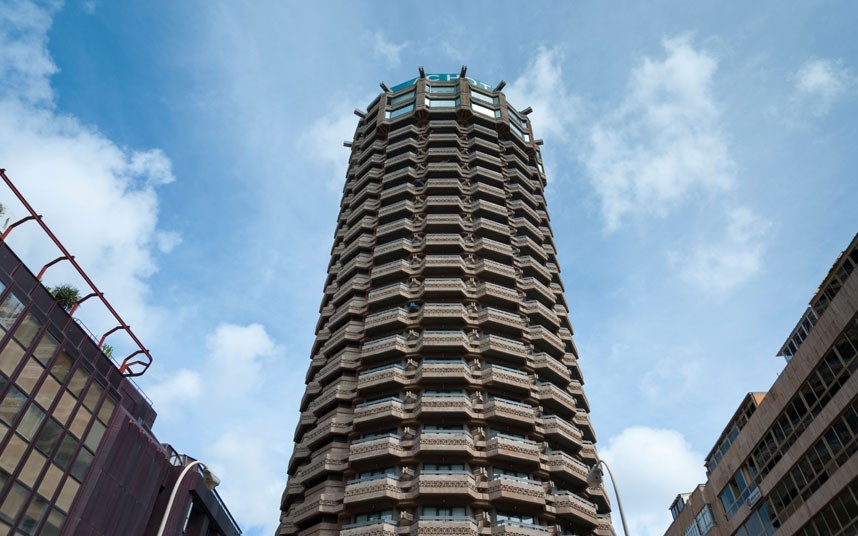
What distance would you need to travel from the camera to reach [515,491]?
4428cm

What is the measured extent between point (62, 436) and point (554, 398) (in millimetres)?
36774

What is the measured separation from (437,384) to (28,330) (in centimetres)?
2995

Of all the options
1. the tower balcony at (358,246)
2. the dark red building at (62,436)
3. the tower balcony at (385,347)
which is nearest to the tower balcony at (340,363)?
the tower balcony at (385,347)

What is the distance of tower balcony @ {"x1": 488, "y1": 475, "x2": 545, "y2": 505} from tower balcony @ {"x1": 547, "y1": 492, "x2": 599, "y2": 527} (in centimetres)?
160

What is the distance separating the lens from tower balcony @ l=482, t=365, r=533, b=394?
50.9m

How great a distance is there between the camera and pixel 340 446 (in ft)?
164

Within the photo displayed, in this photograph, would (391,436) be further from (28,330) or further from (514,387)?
(28,330)

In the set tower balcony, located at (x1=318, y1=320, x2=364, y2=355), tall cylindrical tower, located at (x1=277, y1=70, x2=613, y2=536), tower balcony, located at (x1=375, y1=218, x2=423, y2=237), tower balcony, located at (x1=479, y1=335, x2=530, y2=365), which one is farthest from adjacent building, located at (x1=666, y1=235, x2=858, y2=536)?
tower balcony, located at (x1=375, y1=218, x2=423, y2=237)

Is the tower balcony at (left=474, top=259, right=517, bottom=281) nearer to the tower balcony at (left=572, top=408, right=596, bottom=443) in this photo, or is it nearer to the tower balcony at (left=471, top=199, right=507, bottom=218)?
the tower balcony at (left=471, top=199, right=507, bottom=218)

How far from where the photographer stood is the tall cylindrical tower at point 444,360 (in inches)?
1781

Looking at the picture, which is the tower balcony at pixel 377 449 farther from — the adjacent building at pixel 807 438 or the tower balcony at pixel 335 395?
the adjacent building at pixel 807 438

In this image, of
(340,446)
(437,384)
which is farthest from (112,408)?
(437,384)

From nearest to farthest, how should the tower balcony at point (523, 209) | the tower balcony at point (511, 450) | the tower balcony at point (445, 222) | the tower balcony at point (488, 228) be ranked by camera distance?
the tower balcony at point (511, 450), the tower balcony at point (445, 222), the tower balcony at point (488, 228), the tower balcony at point (523, 209)

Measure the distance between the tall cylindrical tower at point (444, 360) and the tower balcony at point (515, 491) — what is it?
0.10m
